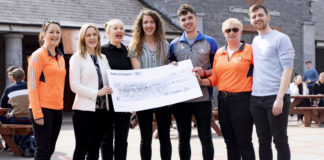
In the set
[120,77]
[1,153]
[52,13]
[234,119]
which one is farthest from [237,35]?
[52,13]

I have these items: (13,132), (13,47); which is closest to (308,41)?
(13,47)

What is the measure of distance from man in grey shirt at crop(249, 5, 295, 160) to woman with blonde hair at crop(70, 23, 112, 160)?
1.61 metres

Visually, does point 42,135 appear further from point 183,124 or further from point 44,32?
point 183,124

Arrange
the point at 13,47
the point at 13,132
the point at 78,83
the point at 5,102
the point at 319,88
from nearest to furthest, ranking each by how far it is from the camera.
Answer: the point at 78,83
the point at 13,132
the point at 5,102
the point at 319,88
the point at 13,47

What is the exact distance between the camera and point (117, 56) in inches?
192

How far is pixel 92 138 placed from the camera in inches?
187

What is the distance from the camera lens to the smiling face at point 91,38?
4684 millimetres

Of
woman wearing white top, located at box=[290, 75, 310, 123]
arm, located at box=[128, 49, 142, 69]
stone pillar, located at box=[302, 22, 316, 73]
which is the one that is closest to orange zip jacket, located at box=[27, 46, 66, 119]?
arm, located at box=[128, 49, 142, 69]

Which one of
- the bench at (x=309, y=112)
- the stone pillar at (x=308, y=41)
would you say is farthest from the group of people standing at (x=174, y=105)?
the stone pillar at (x=308, y=41)

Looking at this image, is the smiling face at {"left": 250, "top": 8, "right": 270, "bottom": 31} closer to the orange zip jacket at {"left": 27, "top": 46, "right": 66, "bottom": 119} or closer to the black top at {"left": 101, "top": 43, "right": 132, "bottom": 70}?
the black top at {"left": 101, "top": 43, "right": 132, "bottom": 70}

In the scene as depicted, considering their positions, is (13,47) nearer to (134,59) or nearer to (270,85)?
(134,59)

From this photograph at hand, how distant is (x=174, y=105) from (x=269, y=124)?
3.64ft

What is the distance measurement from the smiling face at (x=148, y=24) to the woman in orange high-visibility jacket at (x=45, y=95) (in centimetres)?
100

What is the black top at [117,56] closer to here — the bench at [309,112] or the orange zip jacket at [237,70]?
the orange zip jacket at [237,70]
